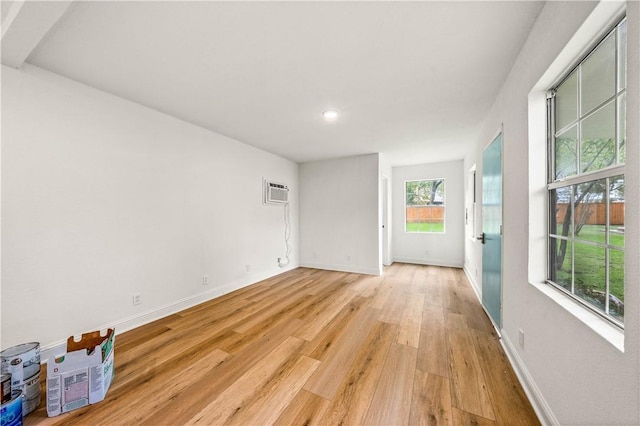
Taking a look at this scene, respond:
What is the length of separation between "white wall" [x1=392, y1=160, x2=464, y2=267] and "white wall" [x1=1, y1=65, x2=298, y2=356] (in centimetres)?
414

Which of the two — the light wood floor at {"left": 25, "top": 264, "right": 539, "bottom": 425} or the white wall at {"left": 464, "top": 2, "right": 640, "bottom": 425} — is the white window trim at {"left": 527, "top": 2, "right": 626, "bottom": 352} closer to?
the white wall at {"left": 464, "top": 2, "right": 640, "bottom": 425}

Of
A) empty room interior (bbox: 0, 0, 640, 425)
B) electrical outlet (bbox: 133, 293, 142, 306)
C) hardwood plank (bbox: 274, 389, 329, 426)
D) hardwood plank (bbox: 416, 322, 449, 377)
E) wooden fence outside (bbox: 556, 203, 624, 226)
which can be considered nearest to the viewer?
wooden fence outside (bbox: 556, 203, 624, 226)

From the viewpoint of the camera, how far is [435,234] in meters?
5.36

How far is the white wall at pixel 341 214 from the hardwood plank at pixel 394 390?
261cm

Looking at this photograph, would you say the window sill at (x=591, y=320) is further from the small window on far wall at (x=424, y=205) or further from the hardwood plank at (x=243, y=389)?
the small window on far wall at (x=424, y=205)

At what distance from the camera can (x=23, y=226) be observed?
1.79m

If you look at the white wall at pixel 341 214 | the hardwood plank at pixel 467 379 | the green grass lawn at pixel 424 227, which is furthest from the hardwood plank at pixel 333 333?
the green grass lawn at pixel 424 227

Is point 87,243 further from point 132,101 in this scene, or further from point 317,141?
point 317,141

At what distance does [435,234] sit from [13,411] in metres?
6.08

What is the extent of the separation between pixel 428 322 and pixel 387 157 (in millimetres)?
3367

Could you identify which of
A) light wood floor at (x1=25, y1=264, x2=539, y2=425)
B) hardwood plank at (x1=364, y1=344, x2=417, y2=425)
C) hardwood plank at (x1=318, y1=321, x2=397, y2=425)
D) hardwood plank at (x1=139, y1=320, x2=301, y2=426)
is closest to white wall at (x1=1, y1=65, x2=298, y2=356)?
light wood floor at (x1=25, y1=264, x2=539, y2=425)

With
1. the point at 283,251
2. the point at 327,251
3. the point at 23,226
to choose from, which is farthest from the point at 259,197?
the point at 23,226

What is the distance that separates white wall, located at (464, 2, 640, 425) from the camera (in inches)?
29.9

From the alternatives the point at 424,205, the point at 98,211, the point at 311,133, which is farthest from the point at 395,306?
the point at 98,211
